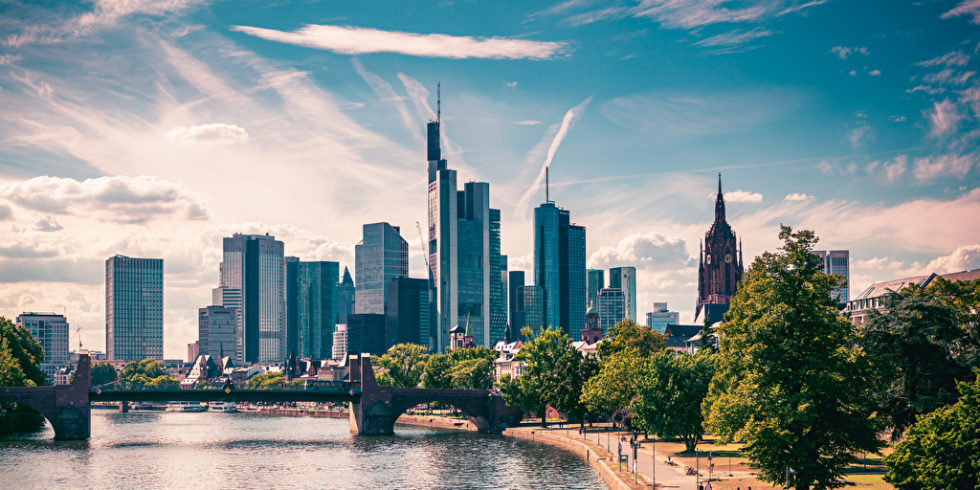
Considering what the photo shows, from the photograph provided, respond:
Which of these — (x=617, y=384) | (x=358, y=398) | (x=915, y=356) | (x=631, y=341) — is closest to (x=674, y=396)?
(x=617, y=384)

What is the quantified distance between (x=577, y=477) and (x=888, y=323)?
32758mm

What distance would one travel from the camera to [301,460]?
12675cm

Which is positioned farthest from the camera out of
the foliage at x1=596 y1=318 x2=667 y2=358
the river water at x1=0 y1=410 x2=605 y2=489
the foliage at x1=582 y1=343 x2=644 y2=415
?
the foliage at x1=596 y1=318 x2=667 y2=358

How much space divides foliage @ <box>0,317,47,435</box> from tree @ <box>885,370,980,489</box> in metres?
132

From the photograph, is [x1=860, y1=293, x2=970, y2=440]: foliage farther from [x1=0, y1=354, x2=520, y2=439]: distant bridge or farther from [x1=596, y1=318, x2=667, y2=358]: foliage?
[x1=0, y1=354, x2=520, y2=439]: distant bridge

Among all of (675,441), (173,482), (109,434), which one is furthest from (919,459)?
(109,434)

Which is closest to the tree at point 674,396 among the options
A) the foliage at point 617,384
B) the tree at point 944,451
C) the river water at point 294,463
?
the river water at point 294,463

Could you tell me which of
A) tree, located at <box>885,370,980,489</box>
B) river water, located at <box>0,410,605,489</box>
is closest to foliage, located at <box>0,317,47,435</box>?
river water, located at <box>0,410,605,489</box>

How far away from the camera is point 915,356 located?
268 ft

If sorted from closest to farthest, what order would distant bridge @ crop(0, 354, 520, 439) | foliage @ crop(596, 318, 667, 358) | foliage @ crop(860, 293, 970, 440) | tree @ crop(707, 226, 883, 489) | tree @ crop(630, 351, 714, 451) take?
tree @ crop(707, 226, 883, 489) → foliage @ crop(860, 293, 970, 440) → tree @ crop(630, 351, 714, 451) → distant bridge @ crop(0, 354, 520, 439) → foliage @ crop(596, 318, 667, 358)

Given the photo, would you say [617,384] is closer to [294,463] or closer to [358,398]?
[294,463]

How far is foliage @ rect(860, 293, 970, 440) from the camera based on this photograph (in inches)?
3167

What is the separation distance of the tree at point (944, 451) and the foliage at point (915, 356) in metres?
19.7

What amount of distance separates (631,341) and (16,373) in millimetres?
98111
